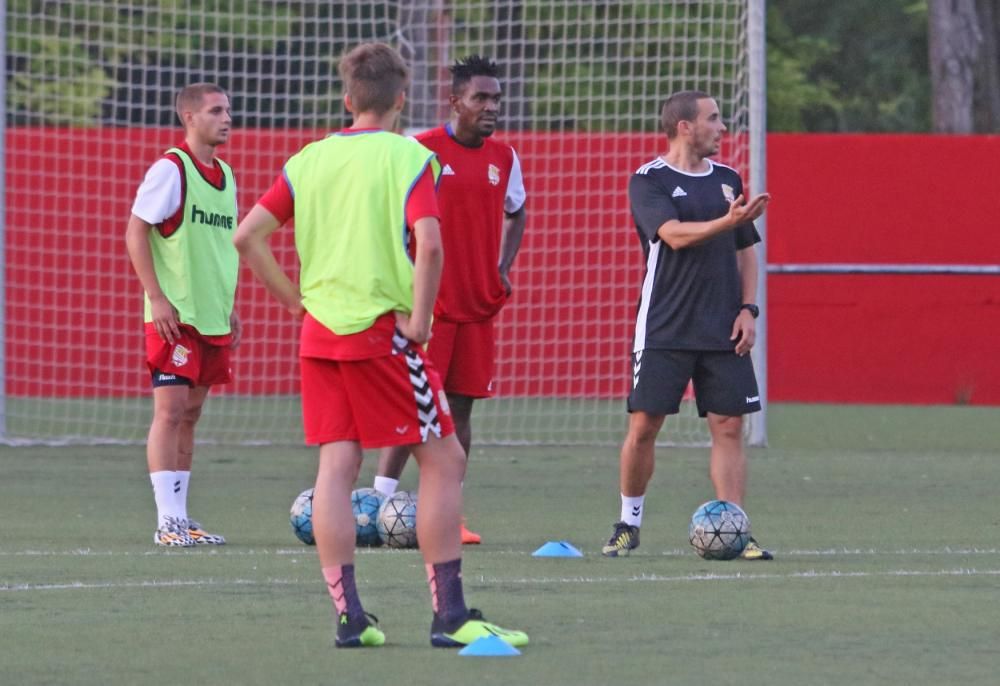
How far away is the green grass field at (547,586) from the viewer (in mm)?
5410

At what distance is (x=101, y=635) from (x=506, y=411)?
10.6m

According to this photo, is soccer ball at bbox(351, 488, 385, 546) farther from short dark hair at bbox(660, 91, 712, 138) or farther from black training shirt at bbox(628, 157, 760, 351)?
short dark hair at bbox(660, 91, 712, 138)

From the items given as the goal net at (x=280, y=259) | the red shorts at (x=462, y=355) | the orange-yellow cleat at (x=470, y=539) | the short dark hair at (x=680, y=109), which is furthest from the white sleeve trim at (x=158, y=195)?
the goal net at (x=280, y=259)

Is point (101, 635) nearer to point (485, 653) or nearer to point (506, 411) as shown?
point (485, 653)

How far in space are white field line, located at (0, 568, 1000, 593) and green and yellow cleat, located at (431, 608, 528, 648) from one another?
1.46 metres

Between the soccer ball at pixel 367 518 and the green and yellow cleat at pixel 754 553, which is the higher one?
the soccer ball at pixel 367 518

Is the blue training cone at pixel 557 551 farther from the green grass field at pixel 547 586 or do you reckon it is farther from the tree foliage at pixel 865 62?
the tree foliage at pixel 865 62

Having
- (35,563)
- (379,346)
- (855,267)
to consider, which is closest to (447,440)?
(379,346)

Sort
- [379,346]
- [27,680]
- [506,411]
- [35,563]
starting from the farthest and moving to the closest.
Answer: [506,411], [35,563], [379,346], [27,680]

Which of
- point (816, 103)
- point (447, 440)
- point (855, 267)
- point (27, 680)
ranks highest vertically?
point (816, 103)

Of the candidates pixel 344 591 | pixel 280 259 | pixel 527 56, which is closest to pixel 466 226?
pixel 344 591

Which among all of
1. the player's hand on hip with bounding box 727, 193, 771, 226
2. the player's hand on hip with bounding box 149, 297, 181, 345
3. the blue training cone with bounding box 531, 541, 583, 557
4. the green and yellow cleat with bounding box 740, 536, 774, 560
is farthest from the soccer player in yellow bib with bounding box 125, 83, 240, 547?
the player's hand on hip with bounding box 727, 193, 771, 226

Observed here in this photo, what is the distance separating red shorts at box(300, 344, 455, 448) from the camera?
5.69 m

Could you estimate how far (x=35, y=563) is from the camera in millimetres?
7789
